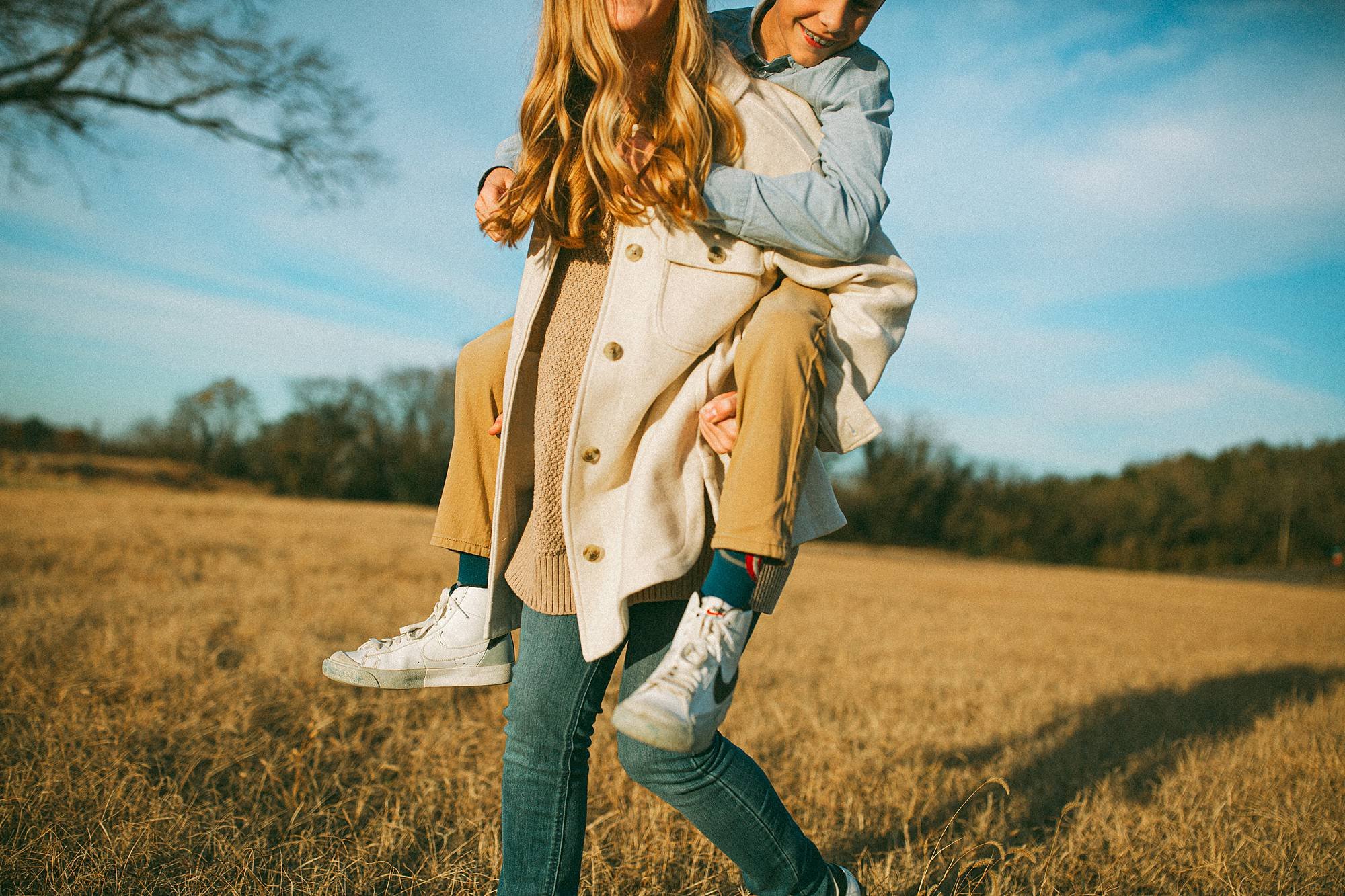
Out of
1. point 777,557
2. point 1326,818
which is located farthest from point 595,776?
point 1326,818

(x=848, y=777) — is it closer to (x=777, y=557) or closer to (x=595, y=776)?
(x=595, y=776)

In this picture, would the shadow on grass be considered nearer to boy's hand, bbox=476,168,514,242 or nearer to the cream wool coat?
the cream wool coat

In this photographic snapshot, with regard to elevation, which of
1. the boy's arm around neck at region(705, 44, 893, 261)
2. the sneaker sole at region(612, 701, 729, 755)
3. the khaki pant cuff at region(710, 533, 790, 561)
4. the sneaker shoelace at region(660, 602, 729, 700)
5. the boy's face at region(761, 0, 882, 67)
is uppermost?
the boy's face at region(761, 0, 882, 67)

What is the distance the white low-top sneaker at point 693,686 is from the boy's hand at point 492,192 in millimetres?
963

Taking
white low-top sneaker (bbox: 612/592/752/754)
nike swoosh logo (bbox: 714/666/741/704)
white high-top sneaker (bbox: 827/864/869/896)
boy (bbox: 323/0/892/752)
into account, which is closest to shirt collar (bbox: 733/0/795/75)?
boy (bbox: 323/0/892/752)

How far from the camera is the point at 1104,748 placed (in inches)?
181

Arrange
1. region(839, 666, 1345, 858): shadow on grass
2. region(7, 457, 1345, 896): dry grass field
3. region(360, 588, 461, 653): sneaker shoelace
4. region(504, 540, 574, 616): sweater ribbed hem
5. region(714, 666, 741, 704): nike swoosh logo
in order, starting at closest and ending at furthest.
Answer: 1. region(714, 666, 741, 704): nike swoosh logo
2. region(504, 540, 574, 616): sweater ribbed hem
3. region(360, 588, 461, 653): sneaker shoelace
4. region(7, 457, 1345, 896): dry grass field
5. region(839, 666, 1345, 858): shadow on grass

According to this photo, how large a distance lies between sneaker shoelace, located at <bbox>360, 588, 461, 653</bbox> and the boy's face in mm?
1414

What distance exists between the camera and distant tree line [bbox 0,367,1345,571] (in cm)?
3716

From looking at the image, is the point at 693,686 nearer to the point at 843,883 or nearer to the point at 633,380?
the point at 633,380

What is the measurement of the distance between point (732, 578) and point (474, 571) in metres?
0.71

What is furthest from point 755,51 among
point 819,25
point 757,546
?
point 757,546

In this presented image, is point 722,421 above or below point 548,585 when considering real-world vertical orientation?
above

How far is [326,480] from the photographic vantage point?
120 feet
